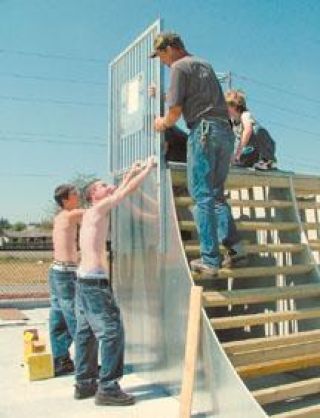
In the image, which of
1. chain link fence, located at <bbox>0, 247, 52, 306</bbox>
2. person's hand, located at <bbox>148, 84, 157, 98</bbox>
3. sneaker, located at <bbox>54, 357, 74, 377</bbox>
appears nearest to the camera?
person's hand, located at <bbox>148, 84, 157, 98</bbox>

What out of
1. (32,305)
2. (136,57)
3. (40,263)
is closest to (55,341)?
(136,57)

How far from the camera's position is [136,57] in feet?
20.9

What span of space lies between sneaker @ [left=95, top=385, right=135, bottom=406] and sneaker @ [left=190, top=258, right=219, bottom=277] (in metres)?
1.22

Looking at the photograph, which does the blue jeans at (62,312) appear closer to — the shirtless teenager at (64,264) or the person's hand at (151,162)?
the shirtless teenager at (64,264)

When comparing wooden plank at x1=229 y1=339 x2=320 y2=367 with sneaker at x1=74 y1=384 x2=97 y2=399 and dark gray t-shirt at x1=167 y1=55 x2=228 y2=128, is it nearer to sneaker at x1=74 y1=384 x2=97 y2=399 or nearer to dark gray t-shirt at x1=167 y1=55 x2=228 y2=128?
sneaker at x1=74 y1=384 x2=97 y2=399

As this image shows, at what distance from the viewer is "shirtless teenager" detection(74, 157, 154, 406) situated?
517 centimetres

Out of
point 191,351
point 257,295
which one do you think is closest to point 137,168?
point 257,295

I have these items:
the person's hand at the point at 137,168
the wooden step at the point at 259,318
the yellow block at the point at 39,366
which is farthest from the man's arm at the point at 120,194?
the yellow block at the point at 39,366

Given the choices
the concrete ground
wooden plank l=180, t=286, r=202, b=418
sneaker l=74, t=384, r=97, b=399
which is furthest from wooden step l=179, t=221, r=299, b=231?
sneaker l=74, t=384, r=97, b=399

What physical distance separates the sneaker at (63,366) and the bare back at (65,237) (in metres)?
1.05

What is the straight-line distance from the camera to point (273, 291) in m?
5.52

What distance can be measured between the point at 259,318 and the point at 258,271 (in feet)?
1.71

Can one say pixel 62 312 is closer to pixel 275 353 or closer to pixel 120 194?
pixel 120 194

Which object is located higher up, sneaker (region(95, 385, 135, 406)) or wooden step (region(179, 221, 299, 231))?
wooden step (region(179, 221, 299, 231))
